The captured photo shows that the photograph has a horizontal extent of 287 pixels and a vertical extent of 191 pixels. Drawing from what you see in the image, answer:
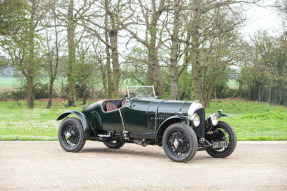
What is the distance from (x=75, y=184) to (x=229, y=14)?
15295mm

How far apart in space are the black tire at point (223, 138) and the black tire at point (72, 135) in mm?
2923

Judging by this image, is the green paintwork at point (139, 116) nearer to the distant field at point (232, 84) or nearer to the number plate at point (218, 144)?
the number plate at point (218, 144)

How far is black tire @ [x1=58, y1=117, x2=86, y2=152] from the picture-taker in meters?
8.78

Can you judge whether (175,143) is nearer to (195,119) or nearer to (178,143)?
(178,143)

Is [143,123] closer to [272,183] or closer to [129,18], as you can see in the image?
[272,183]

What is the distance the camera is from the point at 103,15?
21.4m

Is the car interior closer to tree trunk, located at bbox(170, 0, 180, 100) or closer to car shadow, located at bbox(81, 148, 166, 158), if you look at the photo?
car shadow, located at bbox(81, 148, 166, 158)

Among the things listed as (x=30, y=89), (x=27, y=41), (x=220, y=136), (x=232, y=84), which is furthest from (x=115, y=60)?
(x=232, y=84)

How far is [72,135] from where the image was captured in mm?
9023

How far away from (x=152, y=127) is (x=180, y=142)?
35.6 inches

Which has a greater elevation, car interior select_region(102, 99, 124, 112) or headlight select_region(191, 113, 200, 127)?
car interior select_region(102, 99, 124, 112)

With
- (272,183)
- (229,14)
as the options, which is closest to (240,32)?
(229,14)

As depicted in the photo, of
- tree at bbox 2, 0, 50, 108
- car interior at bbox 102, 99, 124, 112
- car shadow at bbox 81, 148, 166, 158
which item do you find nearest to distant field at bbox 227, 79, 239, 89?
tree at bbox 2, 0, 50, 108

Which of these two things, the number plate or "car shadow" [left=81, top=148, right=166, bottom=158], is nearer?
the number plate
